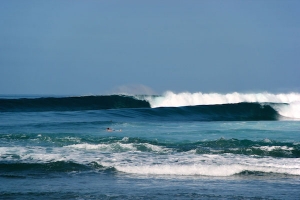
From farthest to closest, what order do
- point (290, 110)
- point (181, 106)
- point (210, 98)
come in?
point (210, 98) → point (290, 110) → point (181, 106)

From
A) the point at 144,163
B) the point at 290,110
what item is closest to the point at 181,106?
the point at 290,110

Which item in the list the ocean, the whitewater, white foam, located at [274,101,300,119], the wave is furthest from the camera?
the whitewater

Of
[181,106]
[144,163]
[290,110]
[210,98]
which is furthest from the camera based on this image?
[210,98]

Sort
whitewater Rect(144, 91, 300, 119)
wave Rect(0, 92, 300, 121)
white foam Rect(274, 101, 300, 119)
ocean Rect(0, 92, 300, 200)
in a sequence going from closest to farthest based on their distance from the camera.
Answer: ocean Rect(0, 92, 300, 200) < wave Rect(0, 92, 300, 121) < white foam Rect(274, 101, 300, 119) < whitewater Rect(144, 91, 300, 119)

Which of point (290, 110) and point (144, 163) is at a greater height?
point (290, 110)

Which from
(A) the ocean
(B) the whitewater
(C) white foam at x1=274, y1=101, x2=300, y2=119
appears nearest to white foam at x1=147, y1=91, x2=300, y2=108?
(B) the whitewater

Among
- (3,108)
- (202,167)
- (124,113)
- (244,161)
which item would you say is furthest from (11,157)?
(3,108)

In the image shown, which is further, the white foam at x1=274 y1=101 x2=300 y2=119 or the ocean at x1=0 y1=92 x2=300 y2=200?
the white foam at x1=274 y1=101 x2=300 y2=119

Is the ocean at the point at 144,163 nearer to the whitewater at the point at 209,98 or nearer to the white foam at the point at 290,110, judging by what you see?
the white foam at the point at 290,110

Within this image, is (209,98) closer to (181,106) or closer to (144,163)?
(181,106)

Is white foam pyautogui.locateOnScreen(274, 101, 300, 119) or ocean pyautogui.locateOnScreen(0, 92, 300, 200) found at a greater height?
white foam pyautogui.locateOnScreen(274, 101, 300, 119)

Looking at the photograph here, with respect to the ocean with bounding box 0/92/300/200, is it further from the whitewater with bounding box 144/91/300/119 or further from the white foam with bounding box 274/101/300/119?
the whitewater with bounding box 144/91/300/119

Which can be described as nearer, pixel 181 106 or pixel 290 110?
pixel 181 106

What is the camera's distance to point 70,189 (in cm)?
1029
